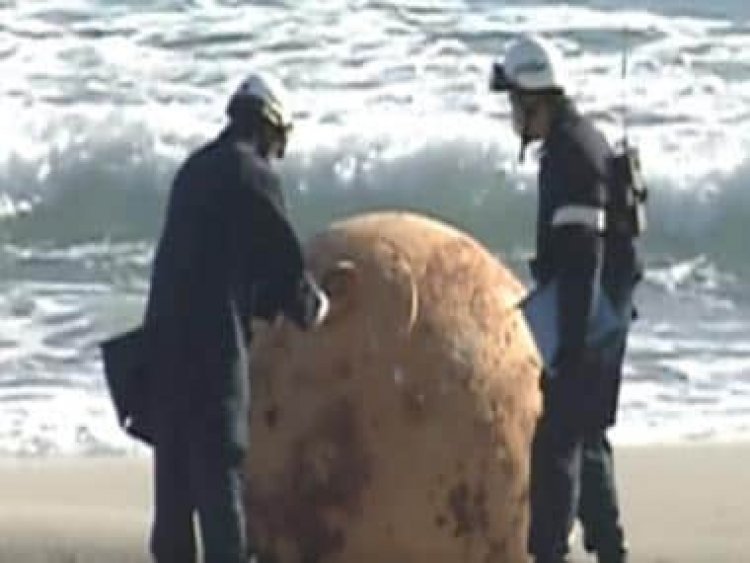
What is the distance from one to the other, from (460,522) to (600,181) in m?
1.04

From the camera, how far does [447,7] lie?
23219 mm

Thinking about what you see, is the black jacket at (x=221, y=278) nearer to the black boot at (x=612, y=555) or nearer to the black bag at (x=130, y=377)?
the black bag at (x=130, y=377)

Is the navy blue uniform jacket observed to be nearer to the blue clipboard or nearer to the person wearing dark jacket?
the blue clipboard

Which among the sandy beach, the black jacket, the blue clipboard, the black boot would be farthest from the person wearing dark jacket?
the sandy beach

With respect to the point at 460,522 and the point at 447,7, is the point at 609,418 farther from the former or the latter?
the point at 447,7

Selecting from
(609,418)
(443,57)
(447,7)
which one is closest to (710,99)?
(443,57)

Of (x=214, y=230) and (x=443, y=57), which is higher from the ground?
(x=214, y=230)

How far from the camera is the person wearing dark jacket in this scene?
27.4 feet

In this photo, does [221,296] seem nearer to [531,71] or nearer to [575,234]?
[575,234]

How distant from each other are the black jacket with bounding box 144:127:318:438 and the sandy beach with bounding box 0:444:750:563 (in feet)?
4.86

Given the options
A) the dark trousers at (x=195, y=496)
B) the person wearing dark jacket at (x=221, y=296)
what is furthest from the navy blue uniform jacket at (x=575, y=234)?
the dark trousers at (x=195, y=496)

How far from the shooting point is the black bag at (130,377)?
848 centimetres

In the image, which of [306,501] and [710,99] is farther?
[710,99]

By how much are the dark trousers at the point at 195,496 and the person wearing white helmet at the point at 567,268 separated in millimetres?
875
